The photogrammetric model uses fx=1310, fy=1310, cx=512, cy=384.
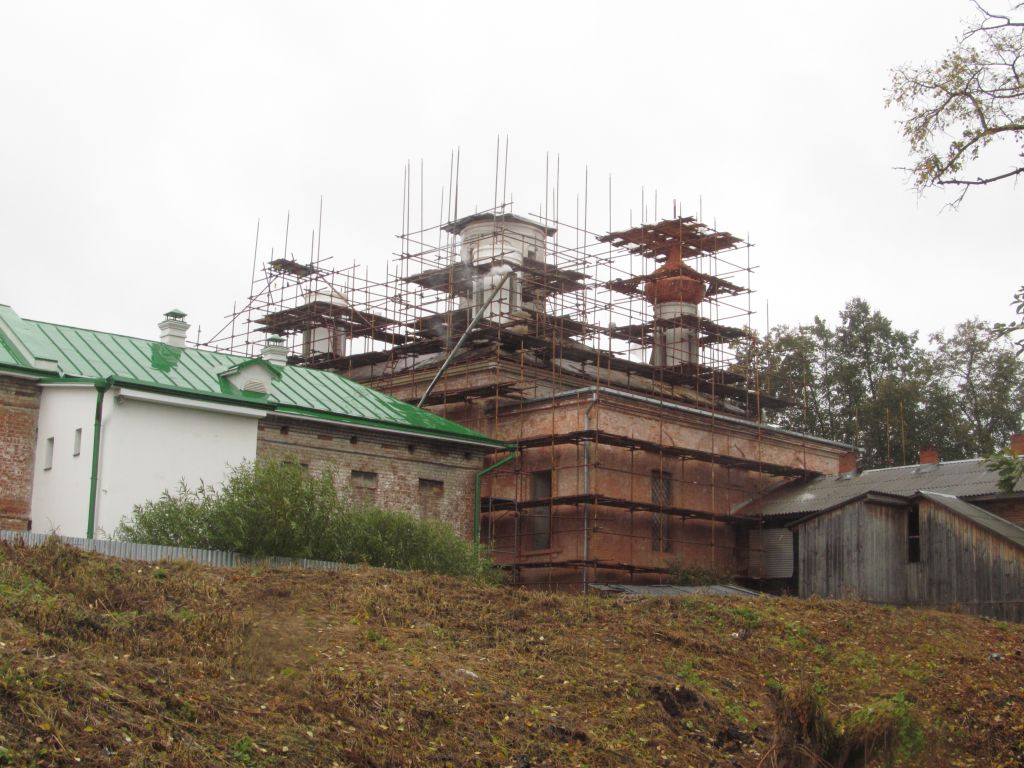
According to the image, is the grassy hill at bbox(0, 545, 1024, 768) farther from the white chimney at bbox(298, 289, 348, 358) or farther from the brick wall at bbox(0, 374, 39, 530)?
the white chimney at bbox(298, 289, 348, 358)

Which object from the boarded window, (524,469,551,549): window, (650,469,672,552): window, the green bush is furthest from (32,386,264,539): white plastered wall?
(650,469,672,552): window

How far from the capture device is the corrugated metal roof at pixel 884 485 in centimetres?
3241

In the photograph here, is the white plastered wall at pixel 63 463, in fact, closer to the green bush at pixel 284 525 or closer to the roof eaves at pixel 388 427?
the green bush at pixel 284 525

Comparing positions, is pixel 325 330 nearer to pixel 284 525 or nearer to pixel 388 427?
pixel 388 427

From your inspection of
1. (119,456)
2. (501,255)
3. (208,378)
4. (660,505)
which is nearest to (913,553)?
(660,505)

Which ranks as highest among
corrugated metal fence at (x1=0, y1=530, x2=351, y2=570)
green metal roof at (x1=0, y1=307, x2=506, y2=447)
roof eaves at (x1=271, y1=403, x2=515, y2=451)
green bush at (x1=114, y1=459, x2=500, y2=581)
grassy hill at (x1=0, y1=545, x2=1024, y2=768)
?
green metal roof at (x1=0, y1=307, x2=506, y2=447)

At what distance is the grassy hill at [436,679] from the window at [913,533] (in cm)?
949

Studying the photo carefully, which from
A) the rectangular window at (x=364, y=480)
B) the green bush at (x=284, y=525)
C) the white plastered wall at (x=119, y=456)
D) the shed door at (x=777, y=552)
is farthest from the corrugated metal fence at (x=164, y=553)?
the shed door at (x=777, y=552)

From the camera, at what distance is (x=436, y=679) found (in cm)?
1377

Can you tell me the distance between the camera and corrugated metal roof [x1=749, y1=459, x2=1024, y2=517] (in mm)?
32406

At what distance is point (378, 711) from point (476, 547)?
12468mm

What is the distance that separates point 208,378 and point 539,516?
1007 centimetres

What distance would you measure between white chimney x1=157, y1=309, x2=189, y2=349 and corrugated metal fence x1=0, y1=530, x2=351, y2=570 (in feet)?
34.2

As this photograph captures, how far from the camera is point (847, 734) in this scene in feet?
40.7
